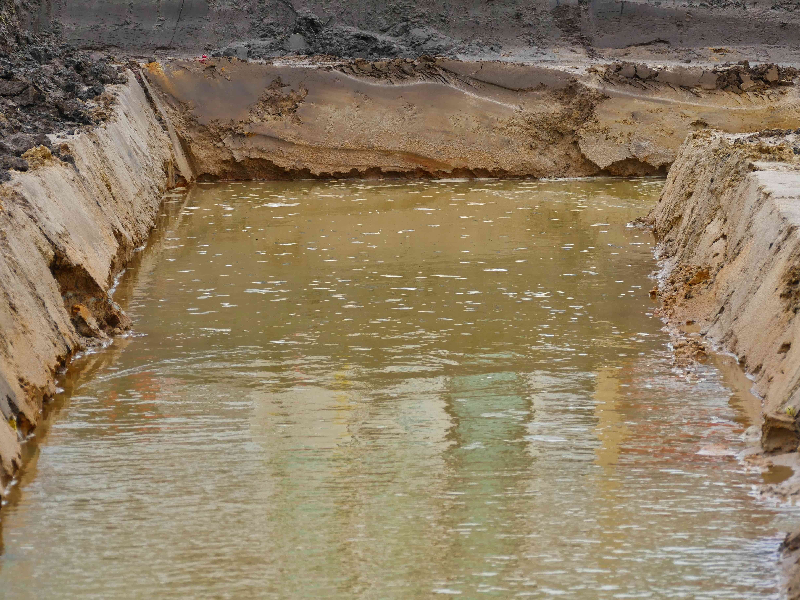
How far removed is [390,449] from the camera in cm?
598

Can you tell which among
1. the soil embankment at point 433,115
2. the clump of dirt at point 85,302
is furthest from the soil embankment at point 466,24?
the clump of dirt at point 85,302

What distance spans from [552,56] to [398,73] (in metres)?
5.41

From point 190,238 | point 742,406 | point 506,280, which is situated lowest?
point 190,238

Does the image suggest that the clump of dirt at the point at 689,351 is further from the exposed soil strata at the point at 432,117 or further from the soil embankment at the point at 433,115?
the exposed soil strata at the point at 432,117

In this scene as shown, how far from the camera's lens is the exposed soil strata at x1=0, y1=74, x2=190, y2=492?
249 inches

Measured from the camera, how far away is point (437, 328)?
28.0 ft

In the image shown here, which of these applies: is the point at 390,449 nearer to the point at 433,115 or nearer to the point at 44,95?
the point at 44,95

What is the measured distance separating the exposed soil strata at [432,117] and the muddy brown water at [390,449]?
7281 mm

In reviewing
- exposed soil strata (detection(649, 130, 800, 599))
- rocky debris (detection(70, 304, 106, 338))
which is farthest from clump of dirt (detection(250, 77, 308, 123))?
rocky debris (detection(70, 304, 106, 338))

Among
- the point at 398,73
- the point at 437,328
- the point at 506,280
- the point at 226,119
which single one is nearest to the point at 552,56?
the point at 398,73

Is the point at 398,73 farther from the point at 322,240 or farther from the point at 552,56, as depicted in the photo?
the point at 322,240

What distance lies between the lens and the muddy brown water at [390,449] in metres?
4.60

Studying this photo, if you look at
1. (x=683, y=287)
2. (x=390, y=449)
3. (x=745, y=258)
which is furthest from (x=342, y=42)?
(x=390, y=449)

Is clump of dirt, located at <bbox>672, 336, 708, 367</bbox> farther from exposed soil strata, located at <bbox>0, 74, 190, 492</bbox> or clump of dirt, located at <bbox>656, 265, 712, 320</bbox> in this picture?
exposed soil strata, located at <bbox>0, 74, 190, 492</bbox>
